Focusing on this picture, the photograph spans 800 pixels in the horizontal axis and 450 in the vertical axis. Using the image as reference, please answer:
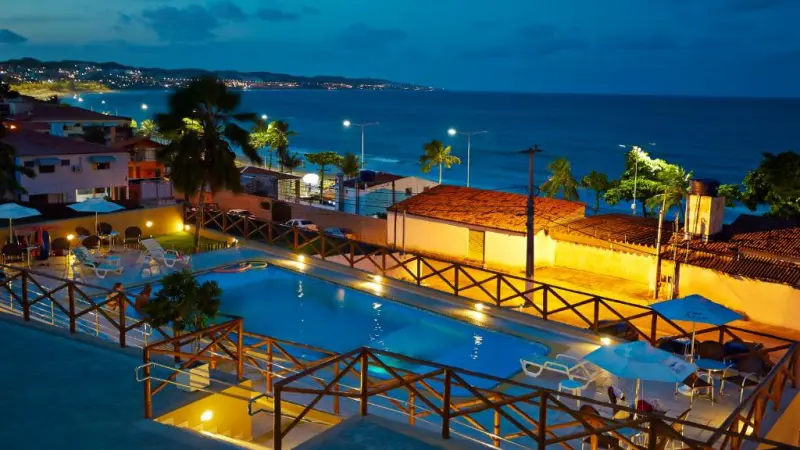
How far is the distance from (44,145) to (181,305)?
73.5 ft

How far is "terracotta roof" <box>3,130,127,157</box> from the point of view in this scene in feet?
93.9

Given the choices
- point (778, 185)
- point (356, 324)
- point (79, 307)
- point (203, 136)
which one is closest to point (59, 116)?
point (203, 136)

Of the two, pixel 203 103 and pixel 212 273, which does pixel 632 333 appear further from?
pixel 203 103

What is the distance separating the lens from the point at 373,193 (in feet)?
141

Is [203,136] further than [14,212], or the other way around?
[203,136]

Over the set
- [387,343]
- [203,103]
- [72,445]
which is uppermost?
[203,103]

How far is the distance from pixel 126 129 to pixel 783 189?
4291 cm

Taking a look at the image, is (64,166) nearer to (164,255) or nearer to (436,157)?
(164,255)

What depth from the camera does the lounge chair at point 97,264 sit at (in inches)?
725

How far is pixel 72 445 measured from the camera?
314 inches

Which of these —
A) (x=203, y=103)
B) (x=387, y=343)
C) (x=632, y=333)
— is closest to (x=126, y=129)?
(x=203, y=103)

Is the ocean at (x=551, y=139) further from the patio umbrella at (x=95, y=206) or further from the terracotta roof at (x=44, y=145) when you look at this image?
the patio umbrella at (x=95, y=206)

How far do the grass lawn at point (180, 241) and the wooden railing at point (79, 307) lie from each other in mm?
5120

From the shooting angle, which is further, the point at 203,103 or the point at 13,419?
the point at 203,103
